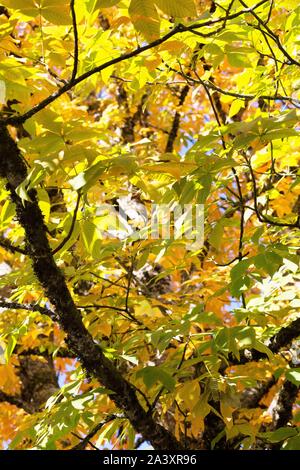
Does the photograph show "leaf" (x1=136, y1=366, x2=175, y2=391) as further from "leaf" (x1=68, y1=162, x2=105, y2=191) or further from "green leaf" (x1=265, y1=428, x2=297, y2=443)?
"leaf" (x1=68, y1=162, x2=105, y2=191)

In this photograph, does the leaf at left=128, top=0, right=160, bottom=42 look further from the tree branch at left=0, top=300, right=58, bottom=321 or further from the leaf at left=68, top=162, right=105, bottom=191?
the tree branch at left=0, top=300, right=58, bottom=321

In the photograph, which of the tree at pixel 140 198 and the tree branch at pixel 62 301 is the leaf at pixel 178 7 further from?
the tree branch at pixel 62 301

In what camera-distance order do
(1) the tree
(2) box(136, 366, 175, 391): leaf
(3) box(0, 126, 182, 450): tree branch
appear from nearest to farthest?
(1) the tree
(3) box(0, 126, 182, 450): tree branch
(2) box(136, 366, 175, 391): leaf

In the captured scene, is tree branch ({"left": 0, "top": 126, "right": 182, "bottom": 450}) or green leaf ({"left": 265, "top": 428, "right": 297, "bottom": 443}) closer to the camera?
tree branch ({"left": 0, "top": 126, "right": 182, "bottom": 450})

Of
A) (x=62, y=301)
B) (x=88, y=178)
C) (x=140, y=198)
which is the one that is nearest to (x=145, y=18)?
(x=88, y=178)

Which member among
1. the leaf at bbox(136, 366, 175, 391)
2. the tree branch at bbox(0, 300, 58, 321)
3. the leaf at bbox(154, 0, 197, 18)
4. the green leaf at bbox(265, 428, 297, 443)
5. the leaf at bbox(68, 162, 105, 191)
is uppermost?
the leaf at bbox(154, 0, 197, 18)

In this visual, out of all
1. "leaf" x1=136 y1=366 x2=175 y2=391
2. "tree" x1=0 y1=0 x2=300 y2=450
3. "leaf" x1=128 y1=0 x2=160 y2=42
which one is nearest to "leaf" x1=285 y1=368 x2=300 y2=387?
"tree" x1=0 y1=0 x2=300 y2=450

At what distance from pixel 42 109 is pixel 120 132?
478 centimetres

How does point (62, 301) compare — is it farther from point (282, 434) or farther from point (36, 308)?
point (282, 434)

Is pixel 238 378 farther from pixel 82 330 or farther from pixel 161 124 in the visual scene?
pixel 161 124

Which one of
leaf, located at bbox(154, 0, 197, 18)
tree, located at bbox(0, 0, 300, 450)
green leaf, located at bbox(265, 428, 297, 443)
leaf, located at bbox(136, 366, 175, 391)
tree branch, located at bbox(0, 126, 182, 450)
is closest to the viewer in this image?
leaf, located at bbox(154, 0, 197, 18)

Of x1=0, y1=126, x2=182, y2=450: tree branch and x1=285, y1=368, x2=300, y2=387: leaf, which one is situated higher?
x1=0, y1=126, x2=182, y2=450: tree branch

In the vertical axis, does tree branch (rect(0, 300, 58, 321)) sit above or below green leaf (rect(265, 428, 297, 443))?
above

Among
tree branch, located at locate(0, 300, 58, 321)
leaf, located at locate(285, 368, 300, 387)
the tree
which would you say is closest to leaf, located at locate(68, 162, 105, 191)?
the tree
